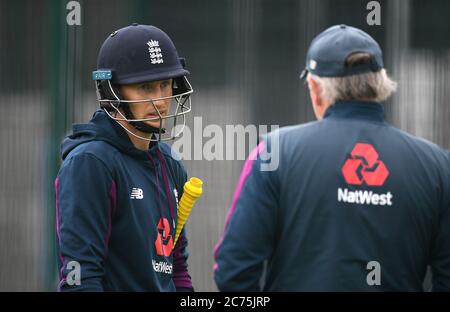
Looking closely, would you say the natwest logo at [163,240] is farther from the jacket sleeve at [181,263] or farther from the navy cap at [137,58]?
the navy cap at [137,58]

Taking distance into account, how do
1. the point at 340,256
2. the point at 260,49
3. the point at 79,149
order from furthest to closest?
the point at 260,49 → the point at 79,149 → the point at 340,256

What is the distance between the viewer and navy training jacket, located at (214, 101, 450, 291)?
2.70 meters

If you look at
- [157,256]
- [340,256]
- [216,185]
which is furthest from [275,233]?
[216,185]

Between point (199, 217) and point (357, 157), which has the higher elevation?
point (357, 157)

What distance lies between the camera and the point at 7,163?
5629mm

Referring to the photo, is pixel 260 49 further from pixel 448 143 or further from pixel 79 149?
pixel 79 149

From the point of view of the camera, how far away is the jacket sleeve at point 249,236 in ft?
8.88

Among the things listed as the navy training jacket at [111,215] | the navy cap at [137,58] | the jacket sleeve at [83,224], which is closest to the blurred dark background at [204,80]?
the navy cap at [137,58]

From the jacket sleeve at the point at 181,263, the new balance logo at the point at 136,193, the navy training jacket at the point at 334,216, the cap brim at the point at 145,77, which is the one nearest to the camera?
the navy training jacket at the point at 334,216

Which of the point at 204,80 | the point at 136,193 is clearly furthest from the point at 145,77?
the point at 204,80

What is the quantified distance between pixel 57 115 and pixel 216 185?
1.12 m

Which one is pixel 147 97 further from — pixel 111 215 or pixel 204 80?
pixel 204 80

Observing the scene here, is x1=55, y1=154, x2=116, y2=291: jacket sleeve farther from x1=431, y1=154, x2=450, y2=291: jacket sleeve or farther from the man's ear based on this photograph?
x1=431, y1=154, x2=450, y2=291: jacket sleeve

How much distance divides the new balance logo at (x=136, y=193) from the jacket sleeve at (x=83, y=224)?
113mm
